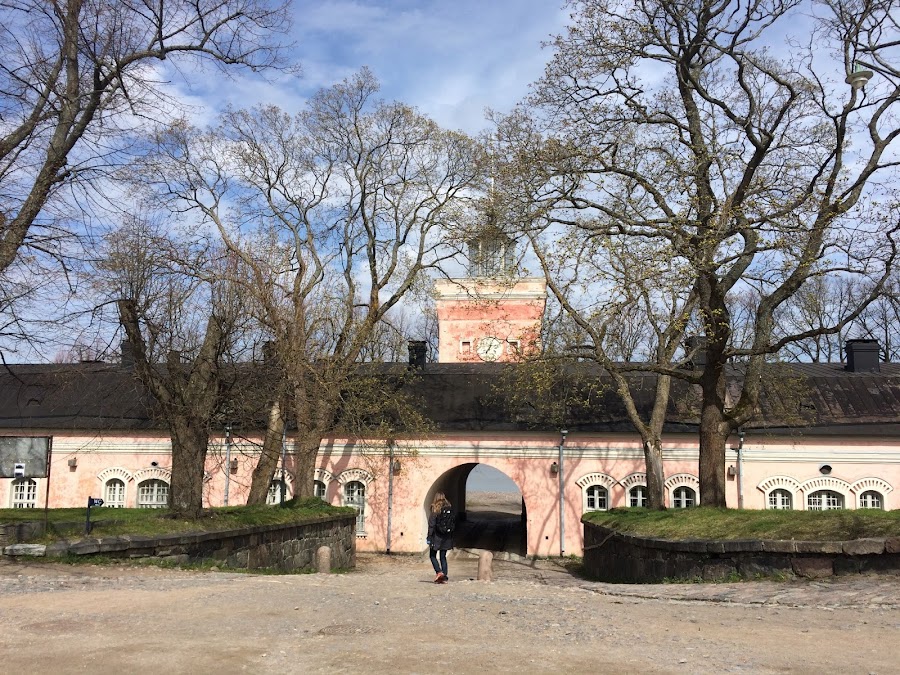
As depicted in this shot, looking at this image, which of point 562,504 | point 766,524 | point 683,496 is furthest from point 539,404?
point 766,524

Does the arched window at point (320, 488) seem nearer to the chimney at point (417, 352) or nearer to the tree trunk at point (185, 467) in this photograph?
the chimney at point (417, 352)

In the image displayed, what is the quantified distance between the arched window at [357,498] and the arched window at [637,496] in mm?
9019

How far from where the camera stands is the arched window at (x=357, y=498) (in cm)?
2723

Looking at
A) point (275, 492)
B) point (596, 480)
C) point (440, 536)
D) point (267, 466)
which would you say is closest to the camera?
point (440, 536)

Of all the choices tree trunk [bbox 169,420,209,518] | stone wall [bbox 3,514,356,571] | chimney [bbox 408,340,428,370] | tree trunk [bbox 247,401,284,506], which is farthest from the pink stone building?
tree trunk [bbox 169,420,209,518]

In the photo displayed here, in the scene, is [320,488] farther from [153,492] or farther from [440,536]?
[440,536]

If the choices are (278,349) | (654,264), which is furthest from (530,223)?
(278,349)

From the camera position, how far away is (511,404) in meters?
27.3

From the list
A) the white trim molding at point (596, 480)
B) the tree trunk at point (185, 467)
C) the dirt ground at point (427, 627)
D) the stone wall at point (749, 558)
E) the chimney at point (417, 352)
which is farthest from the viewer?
the chimney at point (417, 352)

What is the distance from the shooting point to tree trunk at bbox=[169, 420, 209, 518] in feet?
49.8

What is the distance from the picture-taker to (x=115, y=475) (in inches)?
1107

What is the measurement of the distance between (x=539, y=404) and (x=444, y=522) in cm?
1306

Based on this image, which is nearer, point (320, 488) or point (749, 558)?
point (749, 558)

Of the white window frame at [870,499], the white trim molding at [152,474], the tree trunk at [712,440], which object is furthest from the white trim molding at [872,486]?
the white trim molding at [152,474]
